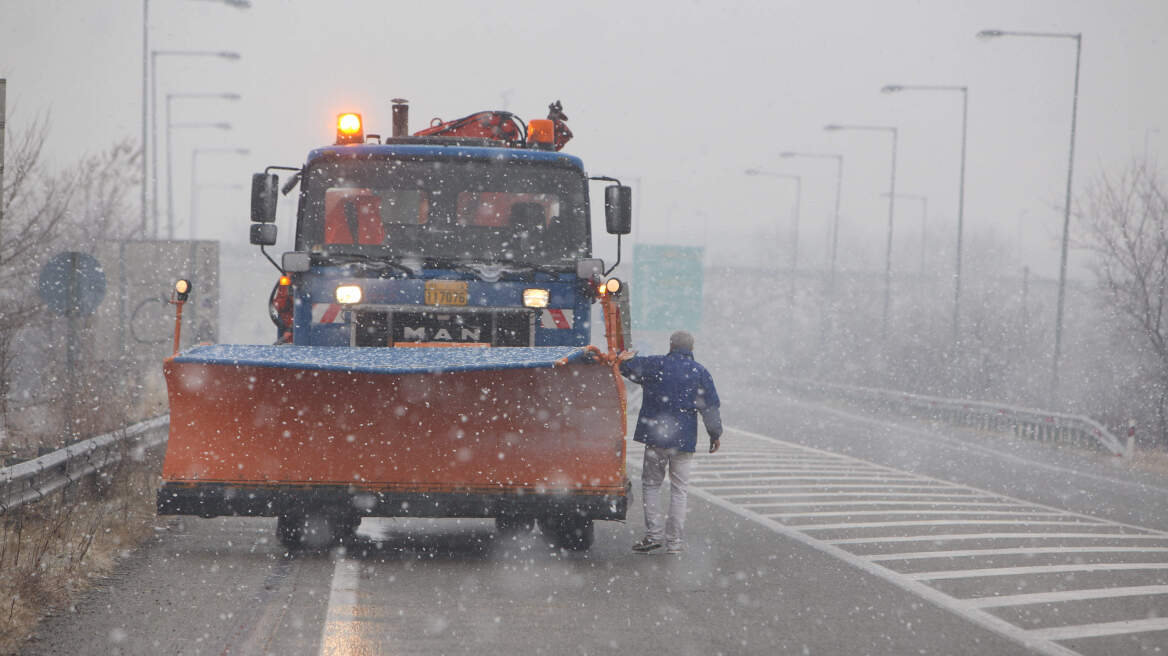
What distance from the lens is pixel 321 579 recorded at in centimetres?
841

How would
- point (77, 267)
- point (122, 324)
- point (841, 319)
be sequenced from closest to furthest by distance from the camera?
point (77, 267), point (122, 324), point (841, 319)

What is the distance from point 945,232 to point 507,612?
354ft

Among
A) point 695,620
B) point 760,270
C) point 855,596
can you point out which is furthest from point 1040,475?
point 760,270

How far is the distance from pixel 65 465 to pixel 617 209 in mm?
4647

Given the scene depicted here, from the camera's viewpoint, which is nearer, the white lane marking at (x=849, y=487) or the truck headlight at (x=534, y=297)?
the truck headlight at (x=534, y=297)

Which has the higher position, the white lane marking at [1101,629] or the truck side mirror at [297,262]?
the truck side mirror at [297,262]

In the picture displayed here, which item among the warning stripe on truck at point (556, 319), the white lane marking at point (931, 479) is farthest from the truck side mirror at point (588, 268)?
the white lane marking at point (931, 479)

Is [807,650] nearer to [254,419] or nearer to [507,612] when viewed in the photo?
[507,612]

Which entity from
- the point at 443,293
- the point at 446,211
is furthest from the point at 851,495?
the point at 443,293

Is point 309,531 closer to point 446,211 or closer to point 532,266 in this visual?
point 532,266

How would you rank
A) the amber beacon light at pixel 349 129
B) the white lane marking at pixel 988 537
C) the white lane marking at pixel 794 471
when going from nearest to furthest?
the white lane marking at pixel 988 537 → the amber beacon light at pixel 349 129 → the white lane marking at pixel 794 471

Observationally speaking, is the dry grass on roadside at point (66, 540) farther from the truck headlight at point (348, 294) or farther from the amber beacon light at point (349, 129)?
the amber beacon light at point (349, 129)

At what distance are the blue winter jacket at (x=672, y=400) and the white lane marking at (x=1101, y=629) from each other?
3.28 meters

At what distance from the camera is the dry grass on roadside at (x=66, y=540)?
279 inches
